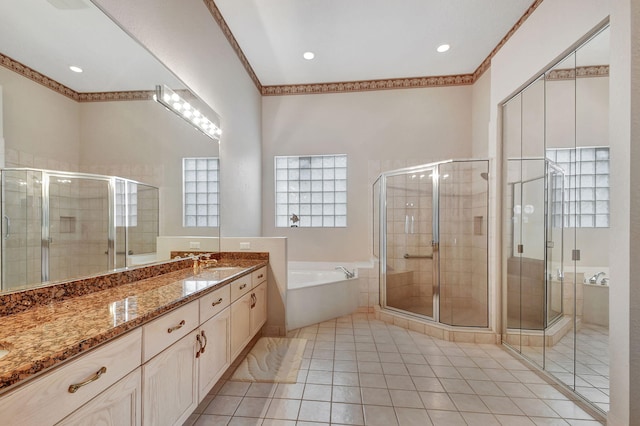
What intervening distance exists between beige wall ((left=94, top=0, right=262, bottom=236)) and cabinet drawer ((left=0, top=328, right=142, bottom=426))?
1612 millimetres

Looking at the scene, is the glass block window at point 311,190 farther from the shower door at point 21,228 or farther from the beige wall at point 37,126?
the shower door at point 21,228

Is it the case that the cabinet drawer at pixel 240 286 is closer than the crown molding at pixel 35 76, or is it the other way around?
the crown molding at pixel 35 76

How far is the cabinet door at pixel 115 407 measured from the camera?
0.79 meters

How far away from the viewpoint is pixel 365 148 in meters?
3.98

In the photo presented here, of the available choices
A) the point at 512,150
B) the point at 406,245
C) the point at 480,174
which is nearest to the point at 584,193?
the point at 512,150

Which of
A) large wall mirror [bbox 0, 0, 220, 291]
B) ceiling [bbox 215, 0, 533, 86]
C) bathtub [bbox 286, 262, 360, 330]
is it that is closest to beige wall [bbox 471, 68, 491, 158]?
ceiling [bbox 215, 0, 533, 86]

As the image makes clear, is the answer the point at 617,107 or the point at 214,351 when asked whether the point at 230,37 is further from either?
the point at 617,107

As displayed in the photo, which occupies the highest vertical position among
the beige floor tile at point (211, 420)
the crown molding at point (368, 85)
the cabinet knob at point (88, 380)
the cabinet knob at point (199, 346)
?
the crown molding at point (368, 85)

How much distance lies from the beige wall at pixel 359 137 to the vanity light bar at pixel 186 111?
1621 millimetres

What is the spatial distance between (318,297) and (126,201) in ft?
7.06

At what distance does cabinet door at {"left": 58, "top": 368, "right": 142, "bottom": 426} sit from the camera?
79 cm

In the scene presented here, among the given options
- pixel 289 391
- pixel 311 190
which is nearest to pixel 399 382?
pixel 289 391

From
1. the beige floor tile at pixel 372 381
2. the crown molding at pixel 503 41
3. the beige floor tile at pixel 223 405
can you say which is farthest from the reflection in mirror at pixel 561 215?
the beige floor tile at pixel 223 405

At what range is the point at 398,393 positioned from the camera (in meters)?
1.80
